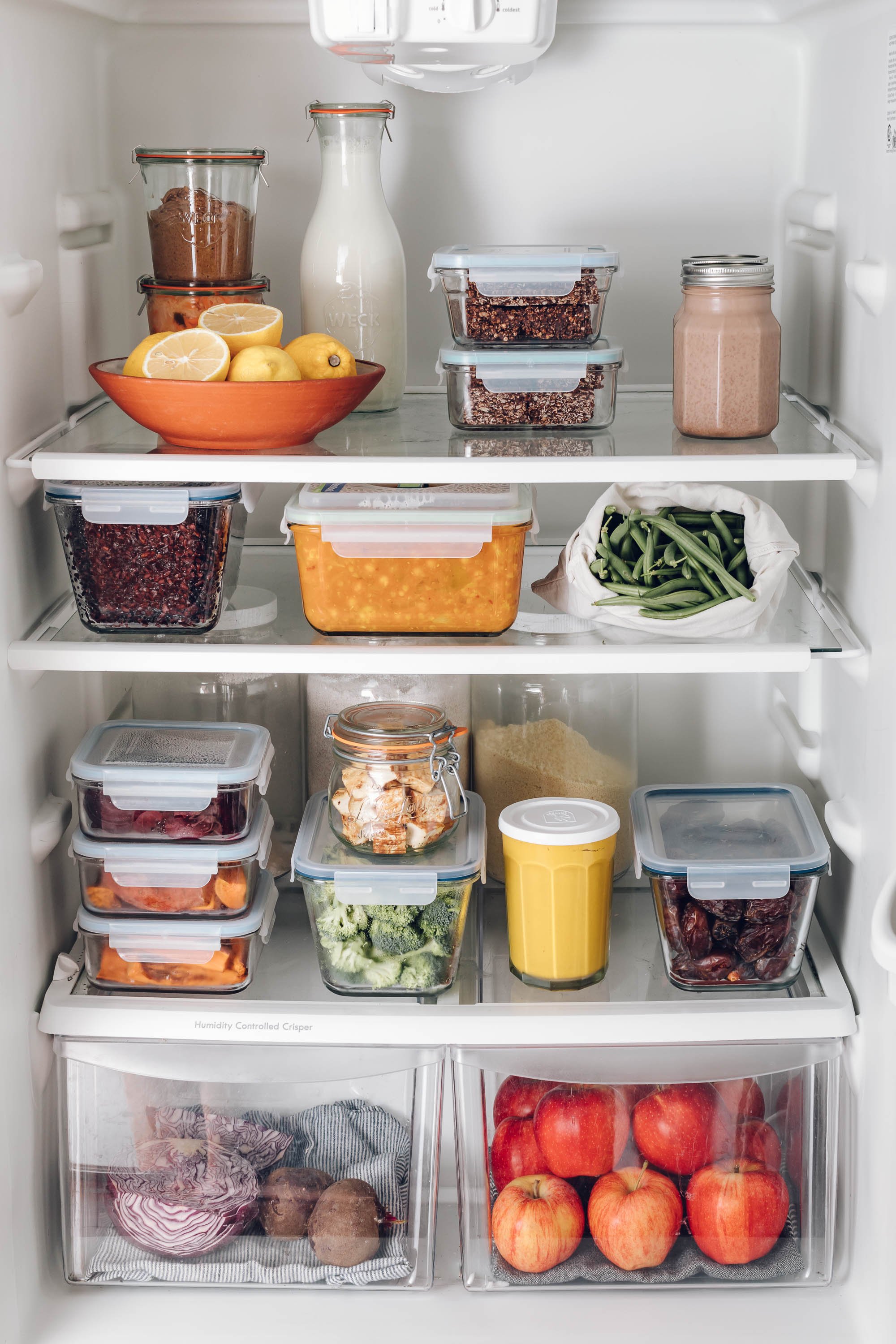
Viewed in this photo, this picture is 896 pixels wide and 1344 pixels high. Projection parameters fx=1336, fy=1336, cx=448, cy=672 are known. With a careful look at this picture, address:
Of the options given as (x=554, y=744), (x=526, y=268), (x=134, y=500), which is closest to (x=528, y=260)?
(x=526, y=268)

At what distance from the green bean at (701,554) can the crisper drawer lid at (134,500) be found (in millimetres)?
438

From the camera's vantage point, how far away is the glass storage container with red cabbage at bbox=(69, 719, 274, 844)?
137 cm

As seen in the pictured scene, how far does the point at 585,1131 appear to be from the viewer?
1381 mm

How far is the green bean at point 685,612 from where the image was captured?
4.30 ft

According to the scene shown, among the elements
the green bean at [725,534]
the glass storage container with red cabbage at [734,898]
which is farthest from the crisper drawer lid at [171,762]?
the green bean at [725,534]

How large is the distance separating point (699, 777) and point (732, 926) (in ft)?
1.33

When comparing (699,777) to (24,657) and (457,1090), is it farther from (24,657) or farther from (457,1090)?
(24,657)

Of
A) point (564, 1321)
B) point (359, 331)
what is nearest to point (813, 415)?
point (359, 331)

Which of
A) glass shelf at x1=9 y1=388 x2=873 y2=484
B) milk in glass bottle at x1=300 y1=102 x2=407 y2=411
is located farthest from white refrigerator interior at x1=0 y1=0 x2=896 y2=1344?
milk in glass bottle at x1=300 y1=102 x2=407 y2=411

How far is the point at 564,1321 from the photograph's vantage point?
1381 millimetres

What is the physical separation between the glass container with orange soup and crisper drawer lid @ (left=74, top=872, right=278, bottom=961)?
332mm

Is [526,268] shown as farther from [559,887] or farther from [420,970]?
[420,970]

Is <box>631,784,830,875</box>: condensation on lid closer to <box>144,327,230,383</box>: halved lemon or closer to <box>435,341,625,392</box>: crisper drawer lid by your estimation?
<box>435,341,625,392</box>: crisper drawer lid

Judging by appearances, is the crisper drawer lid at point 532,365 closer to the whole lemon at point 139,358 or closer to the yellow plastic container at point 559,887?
the whole lemon at point 139,358
